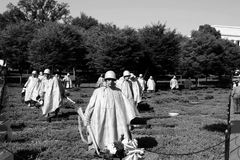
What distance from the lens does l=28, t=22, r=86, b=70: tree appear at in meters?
43.6

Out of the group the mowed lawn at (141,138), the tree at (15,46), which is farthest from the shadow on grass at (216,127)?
the tree at (15,46)

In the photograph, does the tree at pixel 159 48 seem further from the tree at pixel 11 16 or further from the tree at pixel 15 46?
the tree at pixel 11 16

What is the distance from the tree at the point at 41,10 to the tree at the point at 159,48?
34966 mm

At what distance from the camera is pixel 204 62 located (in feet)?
173

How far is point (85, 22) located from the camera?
93.8 meters

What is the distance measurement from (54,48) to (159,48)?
13.3 metres

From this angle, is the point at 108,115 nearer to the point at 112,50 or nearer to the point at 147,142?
the point at 147,142

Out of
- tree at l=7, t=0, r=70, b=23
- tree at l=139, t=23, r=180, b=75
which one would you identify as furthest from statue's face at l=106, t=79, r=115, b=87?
tree at l=7, t=0, r=70, b=23

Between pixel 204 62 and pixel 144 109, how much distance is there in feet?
119

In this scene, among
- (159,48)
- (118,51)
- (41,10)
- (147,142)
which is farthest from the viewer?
(41,10)

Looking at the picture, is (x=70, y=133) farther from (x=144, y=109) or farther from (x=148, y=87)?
(x=148, y=87)

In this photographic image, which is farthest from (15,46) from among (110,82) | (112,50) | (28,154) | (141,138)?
(110,82)

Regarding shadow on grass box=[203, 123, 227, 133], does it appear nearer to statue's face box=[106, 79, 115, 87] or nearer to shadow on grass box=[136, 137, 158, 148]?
shadow on grass box=[136, 137, 158, 148]

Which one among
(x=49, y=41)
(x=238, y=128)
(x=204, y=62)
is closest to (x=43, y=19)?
(x=49, y=41)
